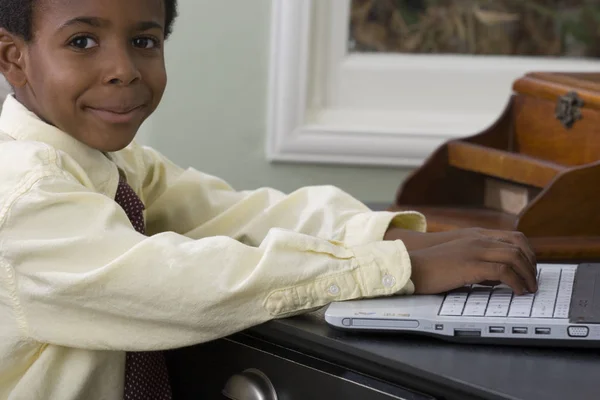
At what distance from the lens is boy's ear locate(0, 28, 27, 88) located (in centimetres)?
111

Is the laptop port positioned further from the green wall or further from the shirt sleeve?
the green wall

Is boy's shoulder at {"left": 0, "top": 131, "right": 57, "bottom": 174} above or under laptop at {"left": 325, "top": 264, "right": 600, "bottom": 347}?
above

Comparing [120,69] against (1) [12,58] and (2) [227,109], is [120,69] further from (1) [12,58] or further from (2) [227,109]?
(2) [227,109]

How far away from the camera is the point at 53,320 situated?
97 cm

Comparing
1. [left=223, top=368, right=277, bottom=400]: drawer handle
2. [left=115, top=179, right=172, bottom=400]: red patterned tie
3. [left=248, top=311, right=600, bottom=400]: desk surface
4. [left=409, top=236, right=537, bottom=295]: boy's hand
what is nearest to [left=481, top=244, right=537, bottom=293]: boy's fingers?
[left=409, top=236, right=537, bottom=295]: boy's hand

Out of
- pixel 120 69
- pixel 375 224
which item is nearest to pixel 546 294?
pixel 375 224

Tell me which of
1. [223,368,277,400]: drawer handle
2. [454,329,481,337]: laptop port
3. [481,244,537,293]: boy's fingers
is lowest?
[223,368,277,400]: drawer handle

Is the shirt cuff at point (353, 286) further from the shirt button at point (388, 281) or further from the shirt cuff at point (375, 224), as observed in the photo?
the shirt cuff at point (375, 224)

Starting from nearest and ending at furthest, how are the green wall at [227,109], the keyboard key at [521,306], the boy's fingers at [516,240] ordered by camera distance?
the keyboard key at [521,306] → the boy's fingers at [516,240] → the green wall at [227,109]

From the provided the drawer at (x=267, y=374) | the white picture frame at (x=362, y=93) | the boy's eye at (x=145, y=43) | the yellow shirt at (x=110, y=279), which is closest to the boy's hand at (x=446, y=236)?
the yellow shirt at (x=110, y=279)

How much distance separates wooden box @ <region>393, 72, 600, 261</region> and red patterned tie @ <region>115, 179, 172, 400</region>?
1.42 ft

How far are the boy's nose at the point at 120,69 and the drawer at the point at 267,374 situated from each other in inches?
11.4

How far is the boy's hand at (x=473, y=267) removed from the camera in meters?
0.98

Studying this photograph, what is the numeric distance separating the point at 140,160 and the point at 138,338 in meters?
0.40
